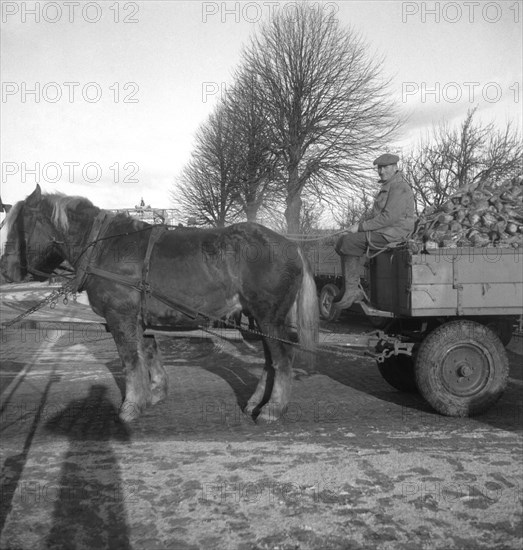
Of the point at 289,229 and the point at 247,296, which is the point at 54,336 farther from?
the point at 289,229

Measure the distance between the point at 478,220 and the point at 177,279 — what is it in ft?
9.62

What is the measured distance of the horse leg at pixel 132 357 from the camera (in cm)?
525

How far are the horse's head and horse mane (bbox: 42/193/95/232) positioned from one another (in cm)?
10

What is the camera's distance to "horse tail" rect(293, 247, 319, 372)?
5.33 metres

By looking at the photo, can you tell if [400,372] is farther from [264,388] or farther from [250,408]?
[250,408]

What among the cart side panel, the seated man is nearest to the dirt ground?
the cart side panel

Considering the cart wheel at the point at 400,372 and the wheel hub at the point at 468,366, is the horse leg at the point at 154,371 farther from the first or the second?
the wheel hub at the point at 468,366

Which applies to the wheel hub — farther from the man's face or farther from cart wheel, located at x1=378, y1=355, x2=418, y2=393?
the man's face

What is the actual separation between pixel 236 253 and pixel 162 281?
29.8 inches

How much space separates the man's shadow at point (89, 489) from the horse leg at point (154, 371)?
661 millimetres

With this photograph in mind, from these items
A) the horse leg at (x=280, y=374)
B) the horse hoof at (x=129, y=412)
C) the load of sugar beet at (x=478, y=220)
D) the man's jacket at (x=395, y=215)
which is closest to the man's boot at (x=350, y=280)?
the man's jacket at (x=395, y=215)

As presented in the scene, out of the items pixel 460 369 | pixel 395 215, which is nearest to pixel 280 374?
pixel 460 369

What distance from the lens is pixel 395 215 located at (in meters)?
5.21

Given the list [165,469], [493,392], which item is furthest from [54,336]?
[493,392]
